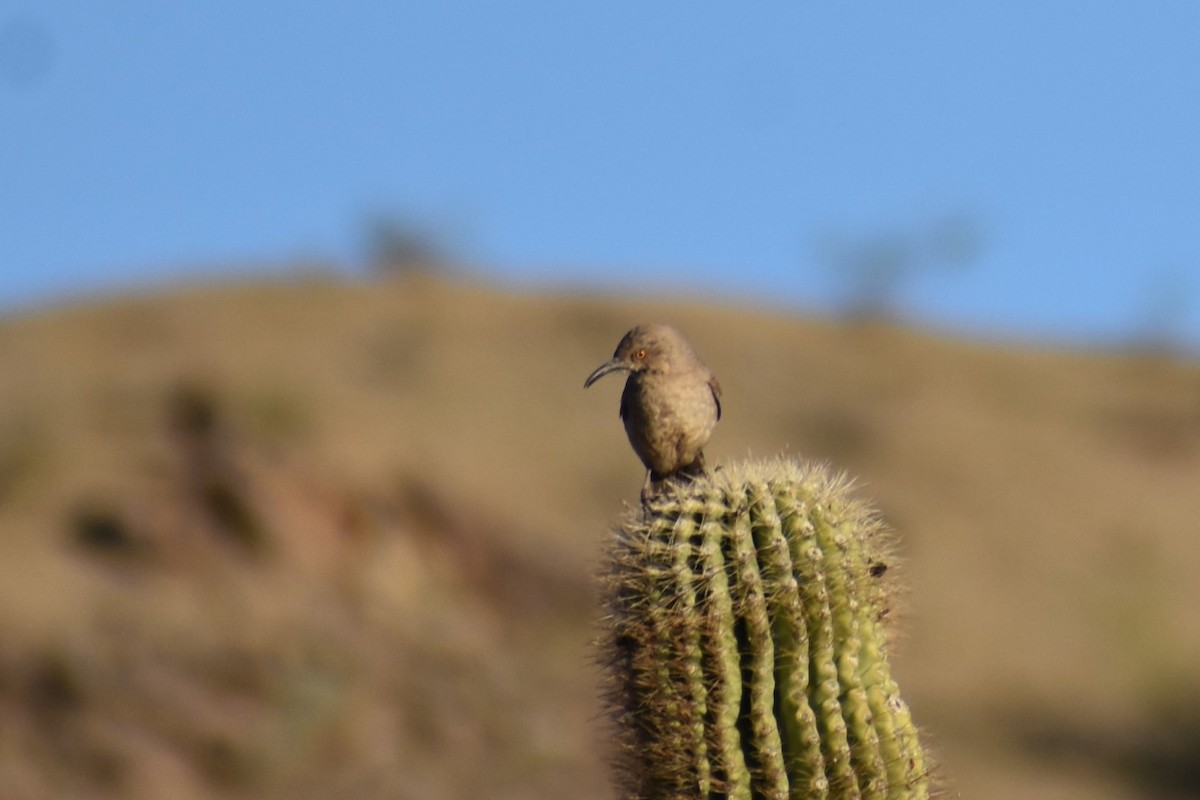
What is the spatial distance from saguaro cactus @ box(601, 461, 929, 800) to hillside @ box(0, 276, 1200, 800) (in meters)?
4.60

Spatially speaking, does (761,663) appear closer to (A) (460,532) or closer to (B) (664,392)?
(B) (664,392)

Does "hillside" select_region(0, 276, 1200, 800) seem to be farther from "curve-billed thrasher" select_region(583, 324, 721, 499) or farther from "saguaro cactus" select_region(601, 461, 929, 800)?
"saguaro cactus" select_region(601, 461, 929, 800)

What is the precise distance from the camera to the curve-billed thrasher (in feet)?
20.7

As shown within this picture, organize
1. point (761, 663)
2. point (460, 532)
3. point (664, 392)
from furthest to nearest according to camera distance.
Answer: point (460, 532) < point (664, 392) < point (761, 663)

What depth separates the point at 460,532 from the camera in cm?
2402

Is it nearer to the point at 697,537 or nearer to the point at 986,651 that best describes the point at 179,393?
the point at 986,651

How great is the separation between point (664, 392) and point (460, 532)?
1789cm

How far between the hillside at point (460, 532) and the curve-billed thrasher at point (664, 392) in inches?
128

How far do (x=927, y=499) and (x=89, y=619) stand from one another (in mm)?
16669

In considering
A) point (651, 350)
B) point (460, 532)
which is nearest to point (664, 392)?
point (651, 350)

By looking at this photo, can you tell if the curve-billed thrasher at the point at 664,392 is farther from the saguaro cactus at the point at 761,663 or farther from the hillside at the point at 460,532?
the hillside at the point at 460,532

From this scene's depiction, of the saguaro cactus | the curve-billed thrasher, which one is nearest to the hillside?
the curve-billed thrasher

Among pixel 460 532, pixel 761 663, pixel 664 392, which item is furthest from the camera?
pixel 460 532

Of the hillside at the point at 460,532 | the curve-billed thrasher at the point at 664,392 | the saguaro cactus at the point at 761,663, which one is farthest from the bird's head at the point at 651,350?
the hillside at the point at 460,532
